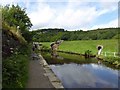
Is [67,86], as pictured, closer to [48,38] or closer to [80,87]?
[80,87]

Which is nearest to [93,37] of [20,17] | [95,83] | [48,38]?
[48,38]

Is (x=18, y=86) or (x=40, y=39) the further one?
(x=40, y=39)

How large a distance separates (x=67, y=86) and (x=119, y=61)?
563 inches

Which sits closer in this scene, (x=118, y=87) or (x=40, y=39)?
(x=118, y=87)

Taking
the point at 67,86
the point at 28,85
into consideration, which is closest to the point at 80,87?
the point at 67,86

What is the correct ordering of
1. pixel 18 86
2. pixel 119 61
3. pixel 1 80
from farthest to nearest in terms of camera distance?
pixel 119 61
pixel 18 86
pixel 1 80

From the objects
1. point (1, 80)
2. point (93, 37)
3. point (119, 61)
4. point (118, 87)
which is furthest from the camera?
point (93, 37)

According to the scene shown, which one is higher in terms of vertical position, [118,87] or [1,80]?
[1,80]

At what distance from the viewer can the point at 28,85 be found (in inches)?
537

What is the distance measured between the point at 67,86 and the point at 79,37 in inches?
3196

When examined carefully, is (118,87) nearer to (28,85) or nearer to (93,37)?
(28,85)

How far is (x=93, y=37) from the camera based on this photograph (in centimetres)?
9256

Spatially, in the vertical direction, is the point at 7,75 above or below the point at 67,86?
above

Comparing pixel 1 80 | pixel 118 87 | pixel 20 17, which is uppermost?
pixel 20 17
